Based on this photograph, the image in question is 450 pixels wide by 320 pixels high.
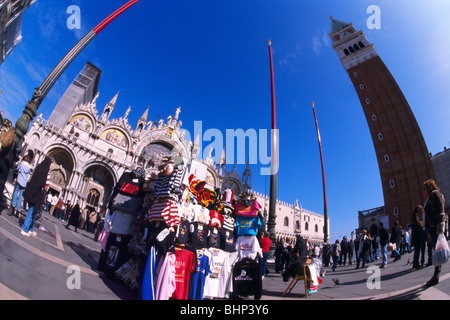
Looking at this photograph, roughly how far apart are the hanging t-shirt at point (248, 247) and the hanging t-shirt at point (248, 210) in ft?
1.74

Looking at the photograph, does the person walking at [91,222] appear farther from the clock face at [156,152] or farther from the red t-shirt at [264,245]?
the clock face at [156,152]

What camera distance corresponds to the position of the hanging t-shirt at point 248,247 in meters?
4.62

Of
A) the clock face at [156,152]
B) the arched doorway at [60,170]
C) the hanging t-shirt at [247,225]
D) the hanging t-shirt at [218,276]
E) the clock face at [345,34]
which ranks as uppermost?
the clock face at [345,34]

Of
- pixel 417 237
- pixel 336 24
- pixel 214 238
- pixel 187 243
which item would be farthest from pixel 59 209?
pixel 336 24

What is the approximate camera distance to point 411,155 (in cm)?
2894

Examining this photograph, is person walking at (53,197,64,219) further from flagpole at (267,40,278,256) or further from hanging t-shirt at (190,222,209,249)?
hanging t-shirt at (190,222,209,249)

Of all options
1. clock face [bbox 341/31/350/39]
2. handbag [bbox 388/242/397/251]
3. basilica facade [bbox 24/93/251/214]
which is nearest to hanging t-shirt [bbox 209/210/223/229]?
handbag [bbox 388/242/397/251]

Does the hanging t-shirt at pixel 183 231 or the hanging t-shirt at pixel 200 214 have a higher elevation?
the hanging t-shirt at pixel 200 214

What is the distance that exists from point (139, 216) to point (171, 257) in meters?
1.33

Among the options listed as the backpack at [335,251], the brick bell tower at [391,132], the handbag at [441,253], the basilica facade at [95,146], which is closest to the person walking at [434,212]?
the handbag at [441,253]

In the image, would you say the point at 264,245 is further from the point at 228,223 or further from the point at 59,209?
the point at 59,209

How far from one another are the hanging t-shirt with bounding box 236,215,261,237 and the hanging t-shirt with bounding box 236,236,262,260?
12 cm

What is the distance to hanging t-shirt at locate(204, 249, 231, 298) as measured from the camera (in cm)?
409
